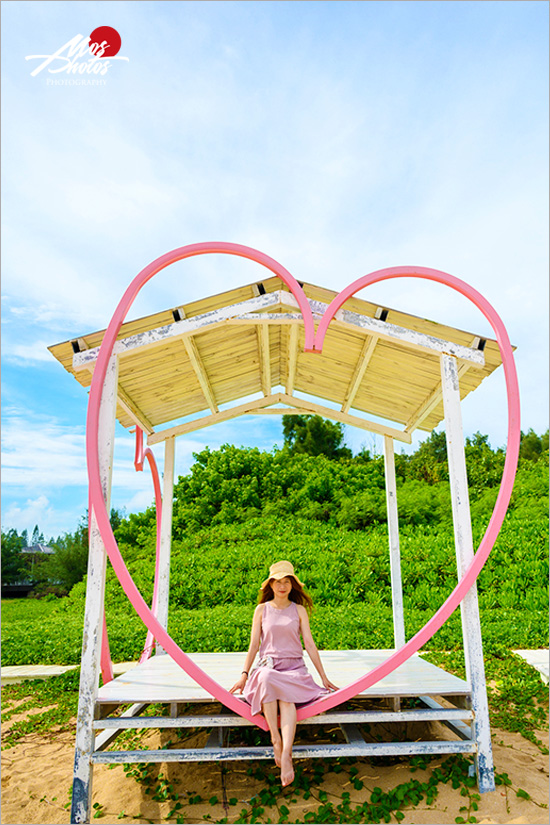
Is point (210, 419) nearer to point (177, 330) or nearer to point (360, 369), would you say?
point (360, 369)

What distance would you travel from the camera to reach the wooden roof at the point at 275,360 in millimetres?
4340

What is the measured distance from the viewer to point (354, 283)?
4.27 metres

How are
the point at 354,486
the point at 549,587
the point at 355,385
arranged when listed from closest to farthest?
the point at 355,385
the point at 549,587
the point at 354,486

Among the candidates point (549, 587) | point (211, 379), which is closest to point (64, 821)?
point (211, 379)

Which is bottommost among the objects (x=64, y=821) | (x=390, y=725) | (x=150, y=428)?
(x=64, y=821)

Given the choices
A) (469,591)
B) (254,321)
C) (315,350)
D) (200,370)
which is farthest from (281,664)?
(200,370)

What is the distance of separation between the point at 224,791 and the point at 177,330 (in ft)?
10.6

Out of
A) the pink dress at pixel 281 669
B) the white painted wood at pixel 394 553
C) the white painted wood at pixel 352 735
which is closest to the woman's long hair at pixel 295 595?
the pink dress at pixel 281 669

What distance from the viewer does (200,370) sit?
5410mm

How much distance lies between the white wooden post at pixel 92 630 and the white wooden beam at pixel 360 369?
6.86ft

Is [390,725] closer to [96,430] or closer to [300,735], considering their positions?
[300,735]

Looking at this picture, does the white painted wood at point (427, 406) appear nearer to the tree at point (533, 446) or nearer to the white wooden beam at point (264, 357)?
the white wooden beam at point (264, 357)

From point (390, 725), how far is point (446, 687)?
1296 mm

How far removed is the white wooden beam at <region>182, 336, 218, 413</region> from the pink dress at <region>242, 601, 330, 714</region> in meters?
2.18
